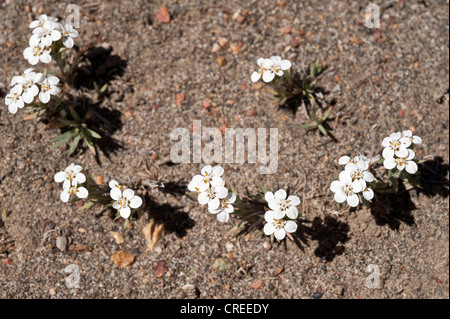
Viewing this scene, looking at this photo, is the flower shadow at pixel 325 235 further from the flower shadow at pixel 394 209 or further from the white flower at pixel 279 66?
the white flower at pixel 279 66

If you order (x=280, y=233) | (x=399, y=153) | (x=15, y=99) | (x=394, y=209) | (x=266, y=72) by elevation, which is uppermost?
(x=266, y=72)

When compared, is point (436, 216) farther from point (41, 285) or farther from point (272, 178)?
point (41, 285)

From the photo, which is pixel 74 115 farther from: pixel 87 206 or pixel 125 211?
pixel 125 211

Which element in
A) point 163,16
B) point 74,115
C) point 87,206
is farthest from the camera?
point 163,16

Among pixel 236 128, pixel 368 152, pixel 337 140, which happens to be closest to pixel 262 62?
pixel 236 128

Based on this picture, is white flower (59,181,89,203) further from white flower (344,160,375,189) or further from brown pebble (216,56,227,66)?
white flower (344,160,375,189)

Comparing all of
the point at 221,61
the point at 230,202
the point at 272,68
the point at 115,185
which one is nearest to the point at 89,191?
the point at 115,185

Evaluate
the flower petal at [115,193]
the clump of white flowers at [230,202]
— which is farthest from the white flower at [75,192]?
the clump of white flowers at [230,202]
